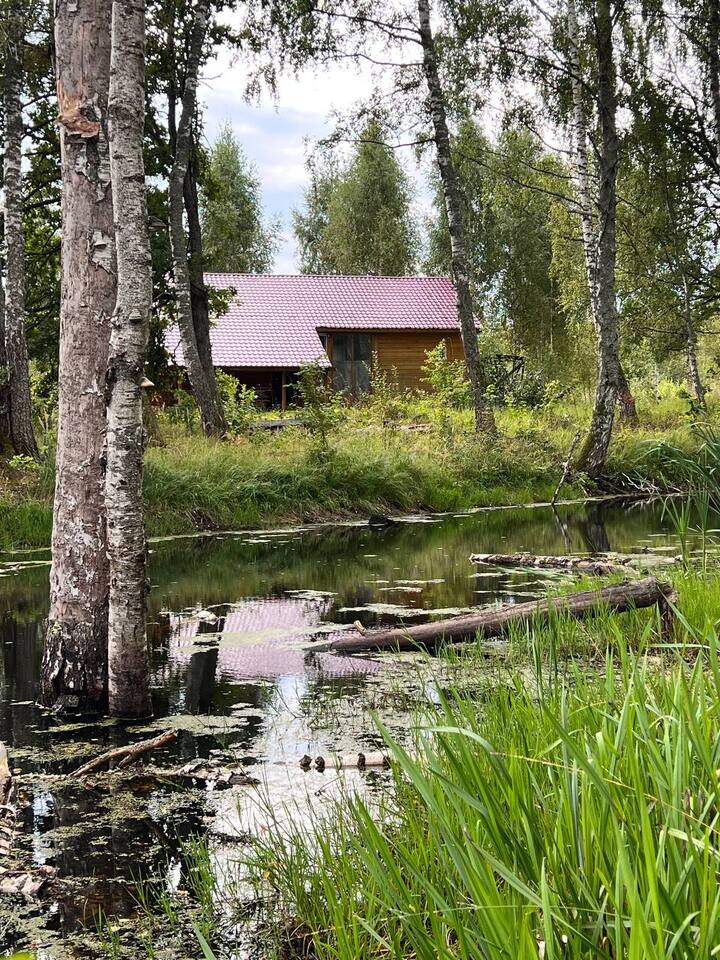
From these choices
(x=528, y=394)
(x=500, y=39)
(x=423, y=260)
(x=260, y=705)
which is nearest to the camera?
(x=260, y=705)

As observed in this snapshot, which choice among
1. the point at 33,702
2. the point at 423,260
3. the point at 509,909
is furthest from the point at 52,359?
the point at 423,260

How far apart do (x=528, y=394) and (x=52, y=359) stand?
15720mm

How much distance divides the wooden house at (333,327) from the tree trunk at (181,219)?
1552cm

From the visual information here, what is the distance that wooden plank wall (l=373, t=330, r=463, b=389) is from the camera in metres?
39.3

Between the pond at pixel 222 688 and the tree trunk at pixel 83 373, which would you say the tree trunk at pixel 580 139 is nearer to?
the pond at pixel 222 688

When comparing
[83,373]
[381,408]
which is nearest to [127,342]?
[83,373]

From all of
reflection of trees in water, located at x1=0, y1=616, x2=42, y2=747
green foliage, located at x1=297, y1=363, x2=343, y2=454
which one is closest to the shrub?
green foliage, located at x1=297, y1=363, x2=343, y2=454

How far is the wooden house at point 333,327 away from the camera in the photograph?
36219 millimetres

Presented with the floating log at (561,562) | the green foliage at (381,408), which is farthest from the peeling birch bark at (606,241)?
the floating log at (561,562)

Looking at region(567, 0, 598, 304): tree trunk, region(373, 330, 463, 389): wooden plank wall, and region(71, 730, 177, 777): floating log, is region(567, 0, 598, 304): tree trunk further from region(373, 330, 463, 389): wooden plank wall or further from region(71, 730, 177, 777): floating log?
region(71, 730, 177, 777): floating log

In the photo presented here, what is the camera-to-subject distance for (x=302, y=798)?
15.0ft

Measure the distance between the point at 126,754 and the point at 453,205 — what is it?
16.4 meters

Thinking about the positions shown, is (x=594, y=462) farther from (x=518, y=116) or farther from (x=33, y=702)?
(x=33, y=702)

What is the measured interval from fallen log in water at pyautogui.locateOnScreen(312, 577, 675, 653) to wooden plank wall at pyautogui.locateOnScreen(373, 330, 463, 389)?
105ft
